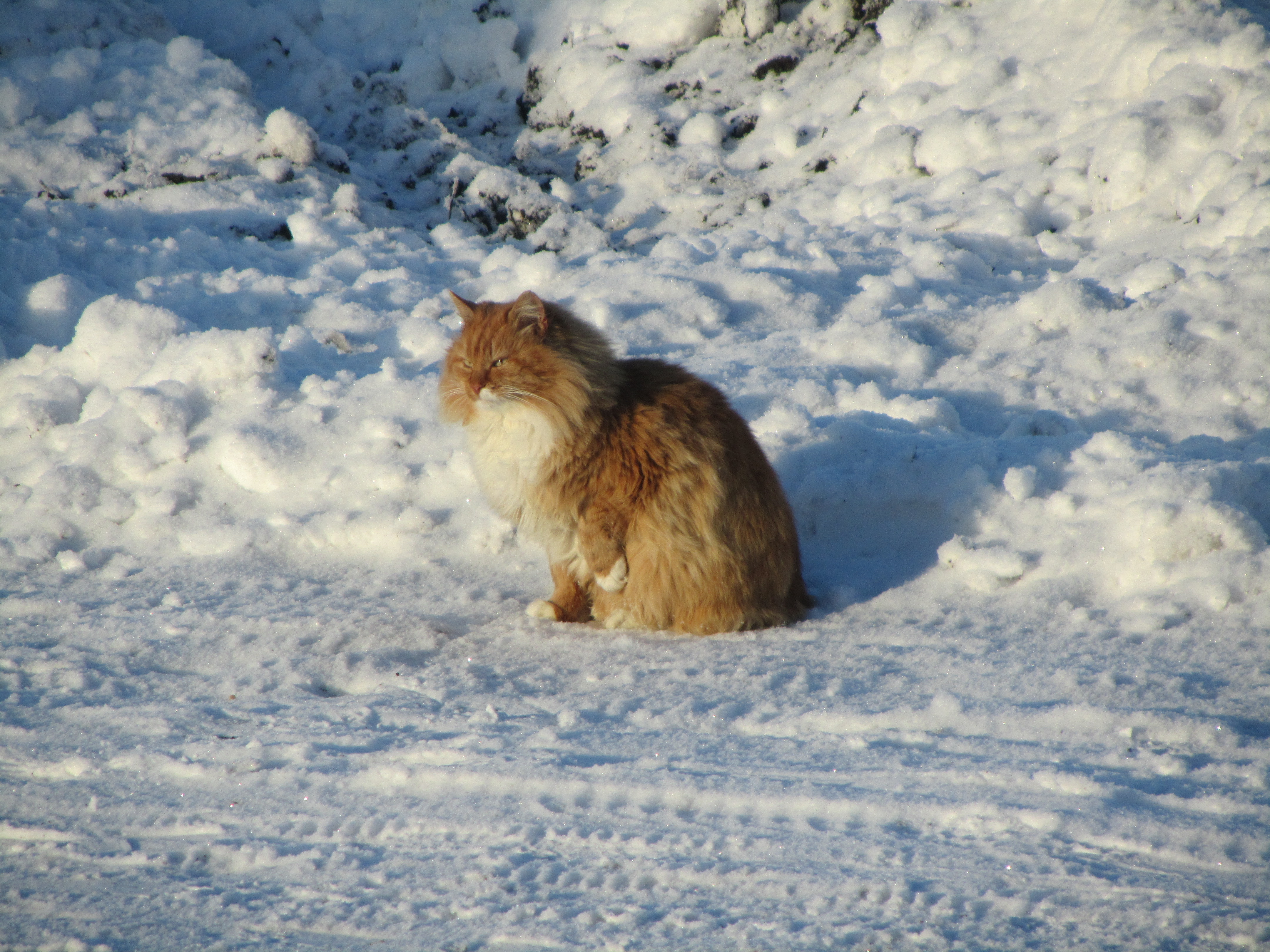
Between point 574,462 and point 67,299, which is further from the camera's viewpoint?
point 67,299

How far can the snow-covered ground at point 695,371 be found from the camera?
221cm

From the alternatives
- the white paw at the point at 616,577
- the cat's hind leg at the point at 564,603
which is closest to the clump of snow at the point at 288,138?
the cat's hind leg at the point at 564,603

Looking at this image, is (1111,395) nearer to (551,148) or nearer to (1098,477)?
(1098,477)

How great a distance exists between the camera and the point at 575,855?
2.24 meters

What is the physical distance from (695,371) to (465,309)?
5.92ft

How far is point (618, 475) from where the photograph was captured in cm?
356

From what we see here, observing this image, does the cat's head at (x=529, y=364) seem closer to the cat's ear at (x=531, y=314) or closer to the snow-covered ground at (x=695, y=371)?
the cat's ear at (x=531, y=314)

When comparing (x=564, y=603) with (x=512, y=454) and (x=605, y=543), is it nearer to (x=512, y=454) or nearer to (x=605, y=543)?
(x=605, y=543)

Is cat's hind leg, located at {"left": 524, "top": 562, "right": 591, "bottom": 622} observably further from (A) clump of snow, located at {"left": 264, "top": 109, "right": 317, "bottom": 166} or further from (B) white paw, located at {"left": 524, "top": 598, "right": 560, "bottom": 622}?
(A) clump of snow, located at {"left": 264, "top": 109, "right": 317, "bottom": 166}

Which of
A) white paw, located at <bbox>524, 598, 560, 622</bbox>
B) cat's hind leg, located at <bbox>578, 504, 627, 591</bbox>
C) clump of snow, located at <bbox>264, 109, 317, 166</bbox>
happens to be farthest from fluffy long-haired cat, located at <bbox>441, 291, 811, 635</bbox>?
clump of snow, located at <bbox>264, 109, 317, 166</bbox>

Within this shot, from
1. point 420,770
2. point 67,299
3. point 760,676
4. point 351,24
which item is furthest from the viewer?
point 351,24

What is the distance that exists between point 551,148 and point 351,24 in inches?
114

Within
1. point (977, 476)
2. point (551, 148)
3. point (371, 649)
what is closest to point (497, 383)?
point (371, 649)

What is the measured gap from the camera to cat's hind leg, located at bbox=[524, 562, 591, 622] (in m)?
3.75
